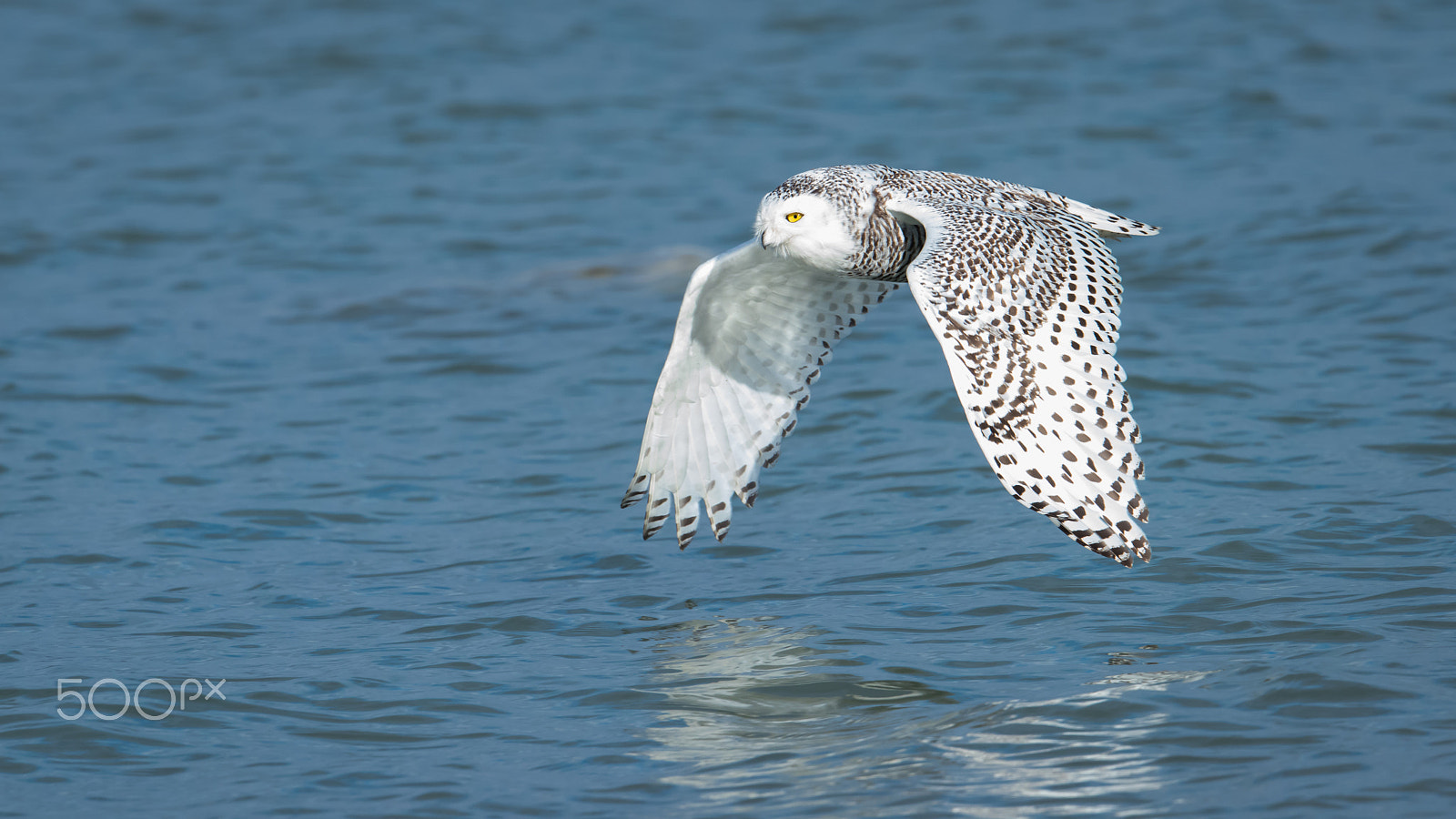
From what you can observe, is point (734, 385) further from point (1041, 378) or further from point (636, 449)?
point (636, 449)

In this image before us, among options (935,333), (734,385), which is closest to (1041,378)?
(935,333)

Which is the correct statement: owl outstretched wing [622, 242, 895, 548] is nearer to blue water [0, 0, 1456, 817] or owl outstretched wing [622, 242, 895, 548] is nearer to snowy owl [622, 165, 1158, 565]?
snowy owl [622, 165, 1158, 565]

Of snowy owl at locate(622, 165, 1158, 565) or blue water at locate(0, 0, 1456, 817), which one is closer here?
blue water at locate(0, 0, 1456, 817)

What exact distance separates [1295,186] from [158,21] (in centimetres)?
1460

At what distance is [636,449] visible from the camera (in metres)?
8.62

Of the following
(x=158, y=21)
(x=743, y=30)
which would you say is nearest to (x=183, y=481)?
(x=743, y=30)

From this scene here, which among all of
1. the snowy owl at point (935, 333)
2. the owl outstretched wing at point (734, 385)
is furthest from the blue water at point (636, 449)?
the snowy owl at point (935, 333)

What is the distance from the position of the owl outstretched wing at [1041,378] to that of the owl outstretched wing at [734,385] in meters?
1.05

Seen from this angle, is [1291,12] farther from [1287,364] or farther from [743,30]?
[1287,364]

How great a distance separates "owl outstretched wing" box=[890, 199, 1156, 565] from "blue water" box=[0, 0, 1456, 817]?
0.67m

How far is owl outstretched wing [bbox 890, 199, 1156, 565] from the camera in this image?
5270mm

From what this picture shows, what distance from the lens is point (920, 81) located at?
16.7 meters

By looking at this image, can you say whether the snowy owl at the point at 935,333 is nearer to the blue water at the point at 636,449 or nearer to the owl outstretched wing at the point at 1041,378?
the owl outstretched wing at the point at 1041,378

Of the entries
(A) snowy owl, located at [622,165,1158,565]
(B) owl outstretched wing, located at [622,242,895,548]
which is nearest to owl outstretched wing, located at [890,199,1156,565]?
(A) snowy owl, located at [622,165,1158,565]
